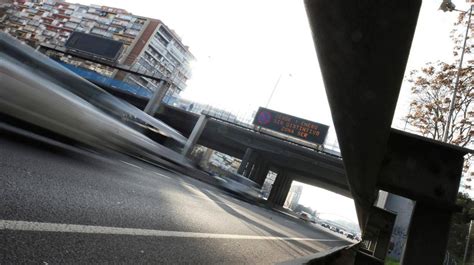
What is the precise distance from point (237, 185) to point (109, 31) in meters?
83.6

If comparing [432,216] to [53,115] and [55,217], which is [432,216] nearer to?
[55,217]

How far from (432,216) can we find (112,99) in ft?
30.1

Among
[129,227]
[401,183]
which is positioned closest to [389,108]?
[401,183]

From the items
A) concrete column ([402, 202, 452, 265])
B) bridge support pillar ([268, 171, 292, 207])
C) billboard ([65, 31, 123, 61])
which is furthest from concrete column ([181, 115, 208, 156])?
concrete column ([402, 202, 452, 265])

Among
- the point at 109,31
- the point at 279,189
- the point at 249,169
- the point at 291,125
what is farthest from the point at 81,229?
the point at 109,31

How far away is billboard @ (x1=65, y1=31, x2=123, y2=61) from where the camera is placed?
1348 inches

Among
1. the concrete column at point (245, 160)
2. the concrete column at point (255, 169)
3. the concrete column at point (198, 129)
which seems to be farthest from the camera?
the concrete column at point (255, 169)

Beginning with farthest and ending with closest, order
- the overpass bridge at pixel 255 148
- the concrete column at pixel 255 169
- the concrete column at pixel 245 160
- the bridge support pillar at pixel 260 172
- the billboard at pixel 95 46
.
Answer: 1. the bridge support pillar at pixel 260 172
2. the concrete column at pixel 255 169
3. the billboard at pixel 95 46
4. the concrete column at pixel 245 160
5. the overpass bridge at pixel 255 148

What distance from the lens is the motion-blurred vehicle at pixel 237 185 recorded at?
21509 millimetres

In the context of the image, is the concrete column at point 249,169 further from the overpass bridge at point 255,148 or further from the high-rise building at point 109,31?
the high-rise building at point 109,31

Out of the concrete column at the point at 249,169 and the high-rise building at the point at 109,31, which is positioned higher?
the high-rise building at the point at 109,31

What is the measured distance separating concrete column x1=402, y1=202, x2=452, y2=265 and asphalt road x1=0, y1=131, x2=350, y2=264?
96.5 inches

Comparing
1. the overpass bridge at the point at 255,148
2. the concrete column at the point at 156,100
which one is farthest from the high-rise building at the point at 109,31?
the concrete column at the point at 156,100

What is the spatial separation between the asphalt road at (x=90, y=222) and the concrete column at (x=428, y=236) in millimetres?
2450
